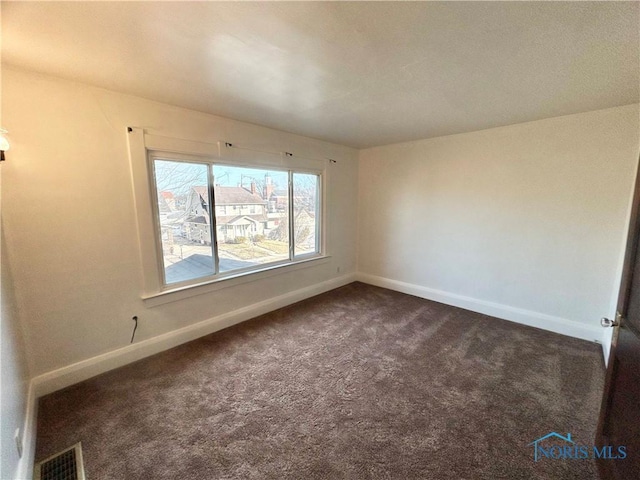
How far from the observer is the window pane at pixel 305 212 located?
382 centimetres

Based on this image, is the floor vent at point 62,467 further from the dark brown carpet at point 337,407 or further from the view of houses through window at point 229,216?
the view of houses through window at point 229,216

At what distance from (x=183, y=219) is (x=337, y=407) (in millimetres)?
2300

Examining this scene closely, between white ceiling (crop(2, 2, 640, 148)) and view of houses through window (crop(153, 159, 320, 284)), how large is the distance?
2.47 feet

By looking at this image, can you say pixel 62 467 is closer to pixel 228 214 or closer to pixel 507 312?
pixel 228 214

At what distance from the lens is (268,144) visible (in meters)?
3.24

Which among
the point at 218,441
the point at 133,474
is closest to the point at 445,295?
the point at 218,441

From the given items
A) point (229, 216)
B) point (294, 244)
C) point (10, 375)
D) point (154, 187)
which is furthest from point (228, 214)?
point (10, 375)

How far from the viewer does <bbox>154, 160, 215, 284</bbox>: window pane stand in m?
2.54

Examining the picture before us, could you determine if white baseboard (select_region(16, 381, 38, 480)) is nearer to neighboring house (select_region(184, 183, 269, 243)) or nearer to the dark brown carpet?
the dark brown carpet

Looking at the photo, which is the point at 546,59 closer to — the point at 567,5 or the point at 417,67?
the point at 567,5

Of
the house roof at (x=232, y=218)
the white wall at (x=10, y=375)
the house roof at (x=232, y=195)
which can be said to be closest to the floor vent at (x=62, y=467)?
the white wall at (x=10, y=375)

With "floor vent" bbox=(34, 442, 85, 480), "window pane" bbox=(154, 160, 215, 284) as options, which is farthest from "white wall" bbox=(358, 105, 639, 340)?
"floor vent" bbox=(34, 442, 85, 480)

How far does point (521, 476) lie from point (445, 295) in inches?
100

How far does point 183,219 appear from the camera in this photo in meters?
2.68
